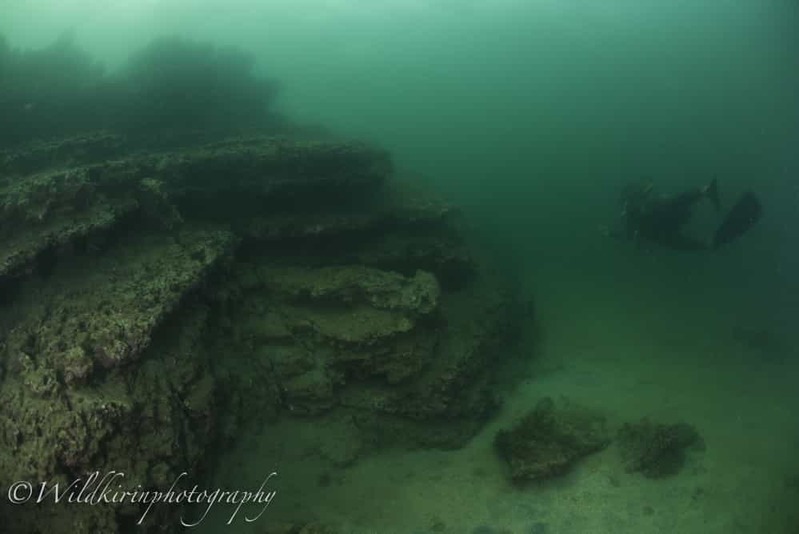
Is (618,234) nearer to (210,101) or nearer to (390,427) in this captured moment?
(390,427)

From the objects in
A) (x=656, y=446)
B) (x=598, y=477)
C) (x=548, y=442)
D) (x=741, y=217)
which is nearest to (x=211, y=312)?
(x=548, y=442)

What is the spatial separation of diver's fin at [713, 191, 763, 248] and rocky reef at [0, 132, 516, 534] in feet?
23.4

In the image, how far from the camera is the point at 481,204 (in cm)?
2941

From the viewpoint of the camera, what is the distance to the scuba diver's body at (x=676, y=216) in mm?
13508

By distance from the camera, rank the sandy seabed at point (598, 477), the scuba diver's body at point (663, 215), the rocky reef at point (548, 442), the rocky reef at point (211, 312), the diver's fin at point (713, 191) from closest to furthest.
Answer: the rocky reef at point (211, 312) → the sandy seabed at point (598, 477) → the rocky reef at point (548, 442) → the diver's fin at point (713, 191) → the scuba diver's body at point (663, 215)

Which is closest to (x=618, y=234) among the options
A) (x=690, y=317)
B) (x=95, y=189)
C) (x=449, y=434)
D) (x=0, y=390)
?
(x=690, y=317)

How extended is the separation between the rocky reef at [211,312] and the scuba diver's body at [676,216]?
6.33 meters

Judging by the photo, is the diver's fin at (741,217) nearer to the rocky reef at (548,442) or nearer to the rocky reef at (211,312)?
the rocky reef at (211,312)

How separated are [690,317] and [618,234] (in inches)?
143

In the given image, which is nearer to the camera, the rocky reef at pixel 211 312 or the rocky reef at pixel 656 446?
the rocky reef at pixel 211 312

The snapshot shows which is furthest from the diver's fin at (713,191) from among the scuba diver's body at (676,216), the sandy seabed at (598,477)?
the sandy seabed at (598,477)

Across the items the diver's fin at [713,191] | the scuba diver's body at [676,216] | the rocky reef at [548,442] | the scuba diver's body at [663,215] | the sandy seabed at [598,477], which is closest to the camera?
the sandy seabed at [598,477]

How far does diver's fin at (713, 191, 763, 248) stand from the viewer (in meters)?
13.4

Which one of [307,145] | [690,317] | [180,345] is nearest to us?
[180,345]
